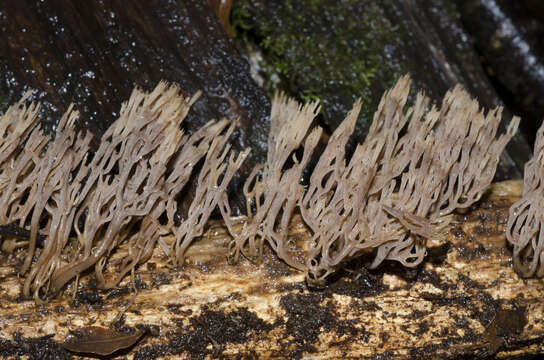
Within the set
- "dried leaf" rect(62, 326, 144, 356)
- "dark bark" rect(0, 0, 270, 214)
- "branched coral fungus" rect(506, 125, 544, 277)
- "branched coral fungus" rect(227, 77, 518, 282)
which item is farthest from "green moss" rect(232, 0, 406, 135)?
"dried leaf" rect(62, 326, 144, 356)

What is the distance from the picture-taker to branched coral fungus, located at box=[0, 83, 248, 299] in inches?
100

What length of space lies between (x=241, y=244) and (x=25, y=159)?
1.12 meters

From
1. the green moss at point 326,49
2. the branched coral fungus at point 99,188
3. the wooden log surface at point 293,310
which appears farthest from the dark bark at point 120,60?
the wooden log surface at point 293,310

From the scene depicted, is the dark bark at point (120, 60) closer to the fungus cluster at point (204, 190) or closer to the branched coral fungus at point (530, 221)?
the fungus cluster at point (204, 190)

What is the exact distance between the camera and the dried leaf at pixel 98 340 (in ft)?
8.11

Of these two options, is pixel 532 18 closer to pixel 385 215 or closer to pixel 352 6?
pixel 352 6

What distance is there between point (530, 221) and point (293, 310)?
1.36 meters

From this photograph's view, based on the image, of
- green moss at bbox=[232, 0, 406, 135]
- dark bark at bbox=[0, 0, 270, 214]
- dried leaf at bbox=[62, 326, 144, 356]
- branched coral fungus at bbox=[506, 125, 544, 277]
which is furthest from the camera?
green moss at bbox=[232, 0, 406, 135]

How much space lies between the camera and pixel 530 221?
287cm

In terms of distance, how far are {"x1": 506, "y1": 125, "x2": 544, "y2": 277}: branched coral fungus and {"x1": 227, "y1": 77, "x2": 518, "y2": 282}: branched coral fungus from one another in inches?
8.1

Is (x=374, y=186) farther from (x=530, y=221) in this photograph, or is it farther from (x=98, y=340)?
(x=98, y=340)

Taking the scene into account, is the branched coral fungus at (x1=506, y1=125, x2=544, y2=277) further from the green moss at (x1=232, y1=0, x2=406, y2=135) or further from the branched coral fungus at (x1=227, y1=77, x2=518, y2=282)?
the green moss at (x1=232, y1=0, x2=406, y2=135)

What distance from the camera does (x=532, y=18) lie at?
13.5ft

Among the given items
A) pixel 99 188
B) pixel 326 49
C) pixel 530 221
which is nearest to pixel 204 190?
pixel 99 188
